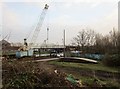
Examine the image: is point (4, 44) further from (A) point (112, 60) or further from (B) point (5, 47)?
(A) point (112, 60)

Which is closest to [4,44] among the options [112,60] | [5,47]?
[5,47]

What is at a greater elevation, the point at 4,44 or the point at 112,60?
the point at 4,44

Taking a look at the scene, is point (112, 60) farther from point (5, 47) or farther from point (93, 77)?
point (5, 47)

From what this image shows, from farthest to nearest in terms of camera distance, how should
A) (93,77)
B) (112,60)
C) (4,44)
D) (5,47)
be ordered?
1. (112,60)
2. (93,77)
3. (5,47)
4. (4,44)

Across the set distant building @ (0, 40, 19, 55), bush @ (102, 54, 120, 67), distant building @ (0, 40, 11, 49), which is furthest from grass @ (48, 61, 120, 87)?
distant building @ (0, 40, 11, 49)

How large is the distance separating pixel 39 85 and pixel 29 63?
0.97 m

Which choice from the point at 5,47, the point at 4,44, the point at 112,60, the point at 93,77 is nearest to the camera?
the point at 4,44

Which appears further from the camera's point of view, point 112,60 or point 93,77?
point 112,60

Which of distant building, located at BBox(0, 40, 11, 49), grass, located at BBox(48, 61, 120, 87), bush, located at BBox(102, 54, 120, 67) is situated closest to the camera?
distant building, located at BBox(0, 40, 11, 49)

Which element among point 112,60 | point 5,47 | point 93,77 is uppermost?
point 5,47

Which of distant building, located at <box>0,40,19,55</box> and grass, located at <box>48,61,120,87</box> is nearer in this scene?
distant building, located at <box>0,40,19,55</box>

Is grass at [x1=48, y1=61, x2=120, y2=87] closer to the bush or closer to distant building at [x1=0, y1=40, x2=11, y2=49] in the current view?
the bush

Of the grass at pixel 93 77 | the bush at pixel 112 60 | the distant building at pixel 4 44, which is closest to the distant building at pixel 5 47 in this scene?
the distant building at pixel 4 44

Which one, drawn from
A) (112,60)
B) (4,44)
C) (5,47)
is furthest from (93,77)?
(112,60)
